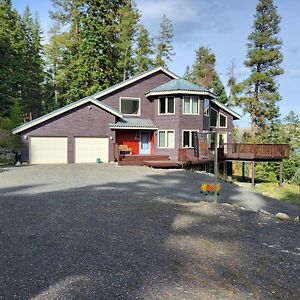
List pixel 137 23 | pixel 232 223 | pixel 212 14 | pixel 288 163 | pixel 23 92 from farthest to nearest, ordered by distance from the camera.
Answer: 1. pixel 23 92
2. pixel 137 23
3. pixel 288 163
4. pixel 212 14
5. pixel 232 223

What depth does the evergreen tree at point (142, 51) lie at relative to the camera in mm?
39656

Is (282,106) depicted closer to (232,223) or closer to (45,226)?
(232,223)

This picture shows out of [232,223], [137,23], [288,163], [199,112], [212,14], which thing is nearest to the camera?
[232,223]

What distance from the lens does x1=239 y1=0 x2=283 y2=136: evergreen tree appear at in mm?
38375

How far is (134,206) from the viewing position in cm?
859

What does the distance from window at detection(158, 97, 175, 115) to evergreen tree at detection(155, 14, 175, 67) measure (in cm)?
2113

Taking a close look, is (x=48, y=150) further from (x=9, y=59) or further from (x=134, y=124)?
(x=9, y=59)

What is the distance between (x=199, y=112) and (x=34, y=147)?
41.9 ft

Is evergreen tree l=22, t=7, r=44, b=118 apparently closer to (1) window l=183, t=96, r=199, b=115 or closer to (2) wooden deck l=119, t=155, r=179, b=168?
(2) wooden deck l=119, t=155, r=179, b=168

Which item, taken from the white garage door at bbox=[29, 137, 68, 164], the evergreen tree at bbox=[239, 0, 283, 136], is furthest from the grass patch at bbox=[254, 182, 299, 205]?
the evergreen tree at bbox=[239, 0, 283, 136]

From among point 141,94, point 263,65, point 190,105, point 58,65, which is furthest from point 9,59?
point 263,65

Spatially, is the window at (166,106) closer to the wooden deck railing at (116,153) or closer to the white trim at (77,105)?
the white trim at (77,105)

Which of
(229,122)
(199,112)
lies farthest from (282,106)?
(199,112)

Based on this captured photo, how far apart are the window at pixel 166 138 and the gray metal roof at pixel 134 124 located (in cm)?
77
